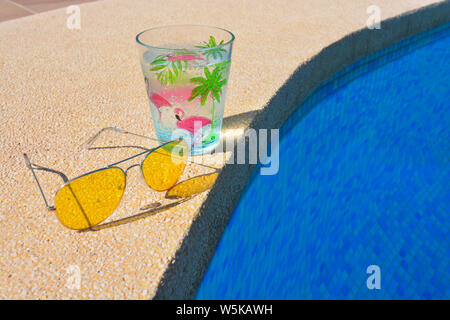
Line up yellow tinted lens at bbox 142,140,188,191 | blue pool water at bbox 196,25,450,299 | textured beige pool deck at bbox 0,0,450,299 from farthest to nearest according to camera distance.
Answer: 1. blue pool water at bbox 196,25,450,299
2. yellow tinted lens at bbox 142,140,188,191
3. textured beige pool deck at bbox 0,0,450,299

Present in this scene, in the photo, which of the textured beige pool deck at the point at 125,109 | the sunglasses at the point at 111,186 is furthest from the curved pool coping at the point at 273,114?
the sunglasses at the point at 111,186

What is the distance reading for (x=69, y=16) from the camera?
3.03 meters

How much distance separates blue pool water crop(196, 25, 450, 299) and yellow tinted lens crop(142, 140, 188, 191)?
334 mm

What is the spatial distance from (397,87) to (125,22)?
7.11ft

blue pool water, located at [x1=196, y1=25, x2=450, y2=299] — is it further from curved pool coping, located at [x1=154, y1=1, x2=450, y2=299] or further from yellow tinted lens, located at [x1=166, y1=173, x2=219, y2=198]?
yellow tinted lens, located at [x1=166, y1=173, x2=219, y2=198]

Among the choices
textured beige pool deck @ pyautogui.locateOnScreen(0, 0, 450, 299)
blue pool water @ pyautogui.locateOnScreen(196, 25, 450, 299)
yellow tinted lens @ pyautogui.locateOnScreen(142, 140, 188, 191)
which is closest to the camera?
textured beige pool deck @ pyautogui.locateOnScreen(0, 0, 450, 299)

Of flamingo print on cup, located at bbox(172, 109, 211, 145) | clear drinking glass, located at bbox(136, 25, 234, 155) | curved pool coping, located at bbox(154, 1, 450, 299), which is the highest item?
clear drinking glass, located at bbox(136, 25, 234, 155)

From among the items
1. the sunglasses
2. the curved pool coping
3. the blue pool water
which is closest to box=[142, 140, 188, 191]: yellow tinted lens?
the sunglasses

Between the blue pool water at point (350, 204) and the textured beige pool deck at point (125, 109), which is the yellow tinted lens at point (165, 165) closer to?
the textured beige pool deck at point (125, 109)

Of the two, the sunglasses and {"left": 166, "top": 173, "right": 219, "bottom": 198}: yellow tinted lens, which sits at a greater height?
the sunglasses

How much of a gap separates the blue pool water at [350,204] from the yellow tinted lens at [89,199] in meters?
0.41

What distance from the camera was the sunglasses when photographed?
0.96 metres

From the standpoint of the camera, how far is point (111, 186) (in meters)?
1.04

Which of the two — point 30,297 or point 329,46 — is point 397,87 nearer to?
point 329,46
